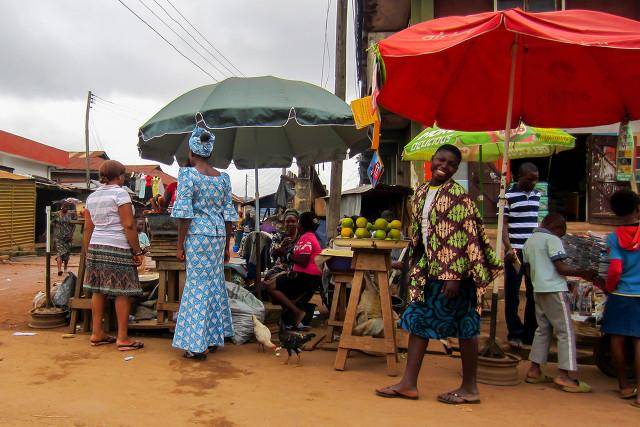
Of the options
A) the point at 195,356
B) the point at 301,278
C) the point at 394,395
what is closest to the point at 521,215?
the point at 301,278

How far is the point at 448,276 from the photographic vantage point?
→ 326 centimetres

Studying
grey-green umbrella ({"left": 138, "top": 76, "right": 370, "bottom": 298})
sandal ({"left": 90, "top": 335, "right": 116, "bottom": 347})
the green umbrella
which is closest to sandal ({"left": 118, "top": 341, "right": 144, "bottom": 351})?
sandal ({"left": 90, "top": 335, "right": 116, "bottom": 347})

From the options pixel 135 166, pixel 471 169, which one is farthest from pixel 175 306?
pixel 135 166

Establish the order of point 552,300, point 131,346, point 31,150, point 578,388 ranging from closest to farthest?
point 578,388
point 552,300
point 131,346
point 31,150

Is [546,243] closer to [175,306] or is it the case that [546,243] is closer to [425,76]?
[425,76]

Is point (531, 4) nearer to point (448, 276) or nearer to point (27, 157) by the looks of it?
point (448, 276)

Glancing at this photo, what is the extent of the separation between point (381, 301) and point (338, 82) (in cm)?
661

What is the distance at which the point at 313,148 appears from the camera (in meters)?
6.71

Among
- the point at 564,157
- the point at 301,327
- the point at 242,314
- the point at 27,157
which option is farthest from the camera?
the point at 27,157

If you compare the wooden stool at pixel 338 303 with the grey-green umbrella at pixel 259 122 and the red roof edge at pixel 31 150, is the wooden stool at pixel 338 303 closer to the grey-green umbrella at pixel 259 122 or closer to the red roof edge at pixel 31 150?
the grey-green umbrella at pixel 259 122

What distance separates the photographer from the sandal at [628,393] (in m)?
3.58

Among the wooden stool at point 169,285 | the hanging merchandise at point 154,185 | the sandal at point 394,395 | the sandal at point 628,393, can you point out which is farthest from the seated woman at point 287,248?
the hanging merchandise at point 154,185

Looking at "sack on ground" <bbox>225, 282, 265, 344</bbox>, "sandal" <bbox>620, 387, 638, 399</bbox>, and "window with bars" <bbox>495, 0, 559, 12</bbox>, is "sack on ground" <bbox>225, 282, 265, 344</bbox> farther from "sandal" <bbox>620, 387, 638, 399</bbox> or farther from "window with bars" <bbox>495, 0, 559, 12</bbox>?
"window with bars" <bbox>495, 0, 559, 12</bbox>

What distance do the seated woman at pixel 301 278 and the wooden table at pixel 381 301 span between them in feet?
4.65
